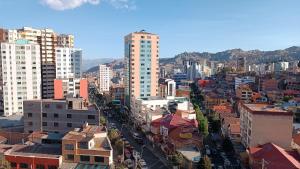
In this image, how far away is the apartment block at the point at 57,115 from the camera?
2880cm

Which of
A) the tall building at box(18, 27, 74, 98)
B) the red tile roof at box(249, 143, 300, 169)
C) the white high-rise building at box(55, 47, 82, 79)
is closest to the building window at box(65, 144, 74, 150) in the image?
the red tile roof at box(249, 143, 300, 169)

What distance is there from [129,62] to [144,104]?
11695mm

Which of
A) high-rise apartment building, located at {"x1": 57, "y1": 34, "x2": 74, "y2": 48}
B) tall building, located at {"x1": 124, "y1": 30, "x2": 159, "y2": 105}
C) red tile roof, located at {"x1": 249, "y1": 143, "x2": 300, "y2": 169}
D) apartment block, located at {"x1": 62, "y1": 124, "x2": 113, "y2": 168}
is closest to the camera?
apartment block, located at {"x1": 62, "y1": 124, "x2": 113, "y2": 168}

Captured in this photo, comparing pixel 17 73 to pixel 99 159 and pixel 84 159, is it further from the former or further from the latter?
pixel 99 159

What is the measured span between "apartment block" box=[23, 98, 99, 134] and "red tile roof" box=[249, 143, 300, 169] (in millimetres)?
13862

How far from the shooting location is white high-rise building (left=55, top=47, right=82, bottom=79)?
52.4 meters

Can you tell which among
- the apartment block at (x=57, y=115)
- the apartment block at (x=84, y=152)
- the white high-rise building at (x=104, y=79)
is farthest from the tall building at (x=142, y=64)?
the white high-rise building at (x=104, y=79)

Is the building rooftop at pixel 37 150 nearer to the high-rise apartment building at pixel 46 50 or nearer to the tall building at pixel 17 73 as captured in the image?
the tall building at pixel 17 73

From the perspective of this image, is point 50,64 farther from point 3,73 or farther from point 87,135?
point 87,135

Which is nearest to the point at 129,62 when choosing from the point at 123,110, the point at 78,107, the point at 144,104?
the point at 123,110

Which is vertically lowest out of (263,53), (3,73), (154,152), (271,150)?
(154,152)

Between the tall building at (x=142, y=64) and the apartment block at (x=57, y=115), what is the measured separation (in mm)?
21235

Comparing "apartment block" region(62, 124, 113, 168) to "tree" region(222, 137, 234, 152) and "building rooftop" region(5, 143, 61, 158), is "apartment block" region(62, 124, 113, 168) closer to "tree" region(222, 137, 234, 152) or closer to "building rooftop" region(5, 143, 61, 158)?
"building rooftop" region(5, 143, 61, 158)

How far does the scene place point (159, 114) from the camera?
125 feet
